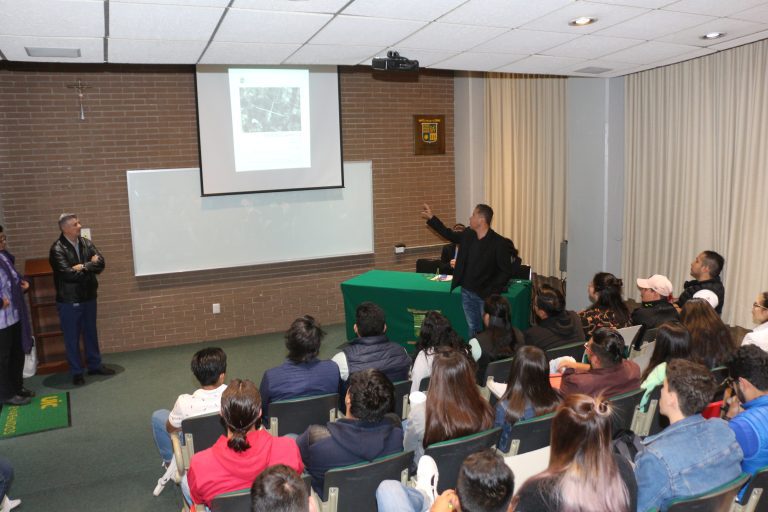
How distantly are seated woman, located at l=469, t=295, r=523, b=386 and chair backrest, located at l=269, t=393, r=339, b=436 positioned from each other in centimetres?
128

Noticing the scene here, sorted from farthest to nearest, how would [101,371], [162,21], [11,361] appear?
[101,371]
[11,361]
[162,21]

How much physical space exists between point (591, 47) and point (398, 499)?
4057 mm

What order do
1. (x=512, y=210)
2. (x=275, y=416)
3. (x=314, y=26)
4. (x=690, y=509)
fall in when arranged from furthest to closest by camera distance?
(x=512, y=210)
(x=314, y=26)
(x=275, y=416)
(x=690, y=509)

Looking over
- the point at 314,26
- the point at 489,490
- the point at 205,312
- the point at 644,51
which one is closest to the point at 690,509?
the point at 489,490

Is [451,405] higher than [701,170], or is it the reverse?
[701,170]

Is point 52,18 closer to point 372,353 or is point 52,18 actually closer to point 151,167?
point 372,353

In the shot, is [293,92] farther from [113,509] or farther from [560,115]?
[113,509]

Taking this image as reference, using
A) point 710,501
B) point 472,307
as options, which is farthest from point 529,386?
point 472,307

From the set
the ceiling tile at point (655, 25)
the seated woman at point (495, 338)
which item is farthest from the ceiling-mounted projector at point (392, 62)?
the seated woman at point (495, 338)

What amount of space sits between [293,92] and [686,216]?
4.56 metres

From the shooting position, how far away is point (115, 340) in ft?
23.8

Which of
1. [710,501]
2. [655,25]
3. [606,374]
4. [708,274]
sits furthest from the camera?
[708,274]

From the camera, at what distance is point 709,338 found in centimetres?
399

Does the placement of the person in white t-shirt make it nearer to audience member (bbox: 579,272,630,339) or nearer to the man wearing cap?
audience member (bbox: 579,272,630,339)
